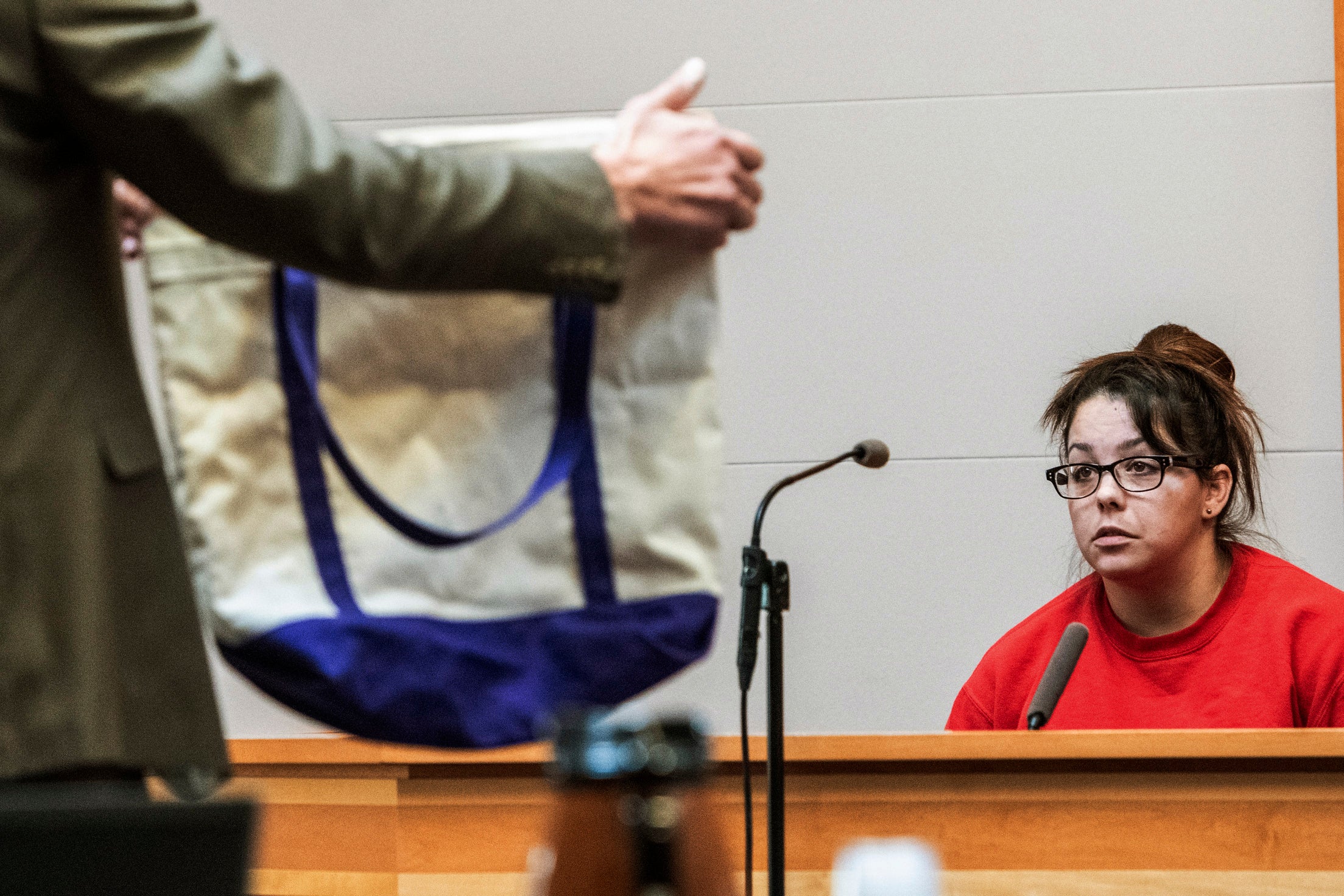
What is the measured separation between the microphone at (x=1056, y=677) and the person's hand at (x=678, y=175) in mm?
1162

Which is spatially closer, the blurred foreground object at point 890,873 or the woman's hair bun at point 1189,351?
the blurred foreground object at point 890,873

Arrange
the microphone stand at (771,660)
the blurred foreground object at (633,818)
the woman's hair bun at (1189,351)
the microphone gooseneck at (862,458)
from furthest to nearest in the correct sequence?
the woman's hair bun at (1189,351)
the microphone gooseneck at (862,458)
the microphone stand at (771,660)
the blurred foreground object at (633,818)

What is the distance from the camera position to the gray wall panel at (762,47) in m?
3.12

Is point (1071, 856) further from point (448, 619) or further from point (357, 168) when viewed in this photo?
point (357, 168)

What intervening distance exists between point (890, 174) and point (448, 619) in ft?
8.49

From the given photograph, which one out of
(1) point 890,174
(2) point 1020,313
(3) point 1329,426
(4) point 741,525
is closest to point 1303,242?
(3) point 1329,426

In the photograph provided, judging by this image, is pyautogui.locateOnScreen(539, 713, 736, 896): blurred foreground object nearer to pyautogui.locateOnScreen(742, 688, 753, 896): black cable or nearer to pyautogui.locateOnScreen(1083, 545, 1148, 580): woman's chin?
pyautogui.locateOnScreen(742, 688, 753, 896): black cable

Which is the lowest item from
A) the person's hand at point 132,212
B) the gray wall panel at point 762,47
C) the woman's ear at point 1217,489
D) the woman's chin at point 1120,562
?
the woman's chin at point 1120,562

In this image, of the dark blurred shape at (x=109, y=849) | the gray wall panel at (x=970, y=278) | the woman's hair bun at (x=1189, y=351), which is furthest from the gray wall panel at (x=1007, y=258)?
the dark blurred shape at (x=109, y=849)

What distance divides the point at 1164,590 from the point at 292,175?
186 centimetres

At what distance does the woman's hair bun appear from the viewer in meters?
2.37

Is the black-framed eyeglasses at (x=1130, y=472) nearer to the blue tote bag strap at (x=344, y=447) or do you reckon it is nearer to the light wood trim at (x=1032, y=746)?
the light wood trim at (x=1032, y=746)

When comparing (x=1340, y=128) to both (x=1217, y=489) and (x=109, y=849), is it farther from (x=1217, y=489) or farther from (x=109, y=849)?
(x=109, y=849)

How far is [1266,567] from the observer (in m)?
2.25
